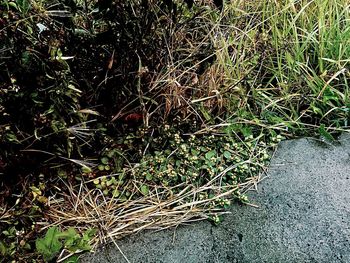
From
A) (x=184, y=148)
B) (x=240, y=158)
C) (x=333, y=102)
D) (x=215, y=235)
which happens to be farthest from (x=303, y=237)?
(x=333, y=102)

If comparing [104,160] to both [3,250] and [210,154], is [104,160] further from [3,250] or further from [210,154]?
[3,250]

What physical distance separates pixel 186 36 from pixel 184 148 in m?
0.68

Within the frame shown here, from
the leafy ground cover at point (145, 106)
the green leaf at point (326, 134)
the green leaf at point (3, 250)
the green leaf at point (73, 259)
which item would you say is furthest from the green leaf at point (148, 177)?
the green leaf at point (326, 134)

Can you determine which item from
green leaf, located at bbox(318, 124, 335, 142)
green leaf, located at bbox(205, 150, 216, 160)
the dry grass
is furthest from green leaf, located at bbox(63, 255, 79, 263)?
green leaf, located at bbox(318, 124, 335, 142)

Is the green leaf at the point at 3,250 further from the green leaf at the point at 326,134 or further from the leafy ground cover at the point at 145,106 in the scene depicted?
the green leaf at the point at 326,134

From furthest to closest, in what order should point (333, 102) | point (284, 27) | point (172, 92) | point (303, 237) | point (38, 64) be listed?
point (284, 27) < point (333, 102) < point (172, 92) < point (303, 237) < point (38, 64)

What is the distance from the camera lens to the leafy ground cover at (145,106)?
67.7 inches

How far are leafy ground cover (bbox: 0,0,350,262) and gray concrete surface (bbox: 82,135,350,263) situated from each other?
7cm

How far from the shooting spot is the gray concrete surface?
1728 millimetres

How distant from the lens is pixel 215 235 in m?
1.80

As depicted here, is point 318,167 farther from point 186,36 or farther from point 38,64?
point 38,64

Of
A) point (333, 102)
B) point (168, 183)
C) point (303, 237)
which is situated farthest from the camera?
point (333, 102)

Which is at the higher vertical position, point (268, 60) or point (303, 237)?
point (268, 60)

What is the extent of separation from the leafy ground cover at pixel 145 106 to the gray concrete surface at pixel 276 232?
0.07 metres
